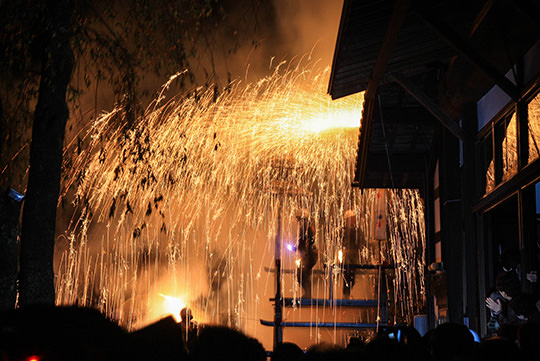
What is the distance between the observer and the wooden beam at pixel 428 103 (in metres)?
9.55

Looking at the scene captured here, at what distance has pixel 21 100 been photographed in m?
7.69

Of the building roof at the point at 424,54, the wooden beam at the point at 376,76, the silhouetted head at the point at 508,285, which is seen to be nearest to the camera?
the wooden beam at the point at 376,76

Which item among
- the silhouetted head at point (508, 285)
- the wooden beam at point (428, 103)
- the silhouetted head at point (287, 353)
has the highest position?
the wooden beam at point (428, 103)

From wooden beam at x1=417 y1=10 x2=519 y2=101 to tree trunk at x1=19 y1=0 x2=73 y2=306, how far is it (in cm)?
416

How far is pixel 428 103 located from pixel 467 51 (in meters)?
1.99

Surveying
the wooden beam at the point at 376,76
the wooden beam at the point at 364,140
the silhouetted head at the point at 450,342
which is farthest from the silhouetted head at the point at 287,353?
the wooden beam at the point at 364,140

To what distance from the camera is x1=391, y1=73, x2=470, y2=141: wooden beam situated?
31.3ft

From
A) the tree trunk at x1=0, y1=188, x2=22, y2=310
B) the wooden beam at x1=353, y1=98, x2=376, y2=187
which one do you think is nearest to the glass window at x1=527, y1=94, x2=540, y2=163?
the wooden beam at x1=353, y1=98, x2=376, y2=187

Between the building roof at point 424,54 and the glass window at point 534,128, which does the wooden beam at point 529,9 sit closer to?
the building roof at point 424,54

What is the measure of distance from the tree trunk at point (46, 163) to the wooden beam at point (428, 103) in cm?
464

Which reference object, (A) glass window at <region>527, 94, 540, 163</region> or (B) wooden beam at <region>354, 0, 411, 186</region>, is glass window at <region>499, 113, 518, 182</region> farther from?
(B) wooden beam at <region>354, 0, 411, 186</region>

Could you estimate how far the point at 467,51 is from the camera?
25.8 ft

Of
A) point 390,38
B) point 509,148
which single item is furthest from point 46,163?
point 509,148

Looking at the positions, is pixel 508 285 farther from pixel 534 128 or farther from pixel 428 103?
pixel 428 103
